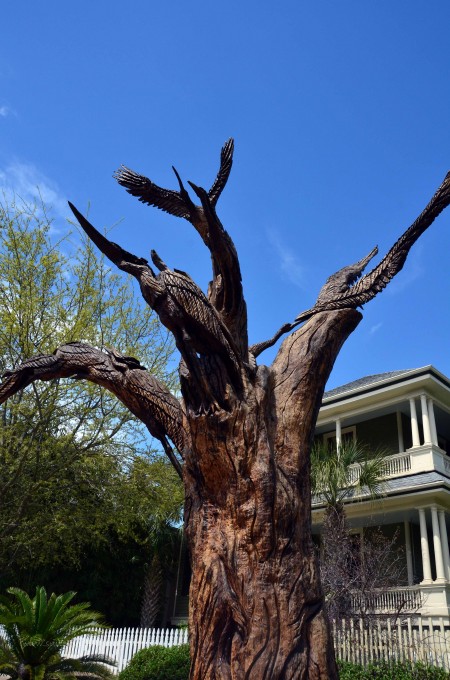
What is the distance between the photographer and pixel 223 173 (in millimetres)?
4660

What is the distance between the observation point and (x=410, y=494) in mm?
16719

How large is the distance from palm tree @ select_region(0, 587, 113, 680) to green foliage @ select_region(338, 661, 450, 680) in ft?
16.1

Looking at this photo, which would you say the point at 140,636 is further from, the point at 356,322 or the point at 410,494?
the point at 356,322

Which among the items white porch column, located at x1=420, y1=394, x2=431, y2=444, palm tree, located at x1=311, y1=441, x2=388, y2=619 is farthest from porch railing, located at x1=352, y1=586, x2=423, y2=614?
white porch column, located at x1=420, y1=394, x2=431, y2=444

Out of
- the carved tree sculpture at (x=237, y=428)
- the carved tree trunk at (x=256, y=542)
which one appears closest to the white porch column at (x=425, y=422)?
the carved tree sculpture at (x=237, y=428)

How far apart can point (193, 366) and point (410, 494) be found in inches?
572

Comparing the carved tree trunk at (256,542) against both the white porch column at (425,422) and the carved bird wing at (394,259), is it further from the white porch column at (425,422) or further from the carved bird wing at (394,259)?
the white porch column at (425,422)

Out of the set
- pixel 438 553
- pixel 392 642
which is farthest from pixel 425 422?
pixel 392 642

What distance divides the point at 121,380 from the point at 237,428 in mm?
1034

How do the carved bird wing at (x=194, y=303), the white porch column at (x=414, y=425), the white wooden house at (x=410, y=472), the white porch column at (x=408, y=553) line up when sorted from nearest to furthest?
the carved bird wing at (x=194, y=303) → the white wooden house at (x=410, y=472) → the white porch column at (x=408, y=553) → the white porch column at (x=414, y=425)

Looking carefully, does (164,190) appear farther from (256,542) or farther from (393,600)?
(393,600)

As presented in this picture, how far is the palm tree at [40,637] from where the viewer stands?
11.5m

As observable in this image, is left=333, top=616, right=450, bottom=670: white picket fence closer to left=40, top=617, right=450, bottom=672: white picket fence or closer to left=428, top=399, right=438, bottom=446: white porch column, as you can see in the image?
left=40, top=617, right=450, bottom=672: white picket fence

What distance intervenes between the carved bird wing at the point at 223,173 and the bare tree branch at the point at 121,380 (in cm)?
138
